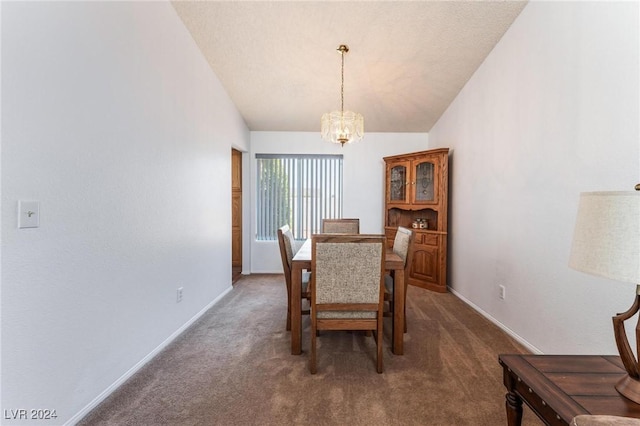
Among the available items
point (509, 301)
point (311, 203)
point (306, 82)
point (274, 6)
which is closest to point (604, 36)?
point (509, 301)

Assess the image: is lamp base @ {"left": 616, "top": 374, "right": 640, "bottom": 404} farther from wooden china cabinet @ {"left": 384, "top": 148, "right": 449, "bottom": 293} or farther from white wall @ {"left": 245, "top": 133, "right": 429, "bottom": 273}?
white wall @ {"left": 245, "top": 133, "right": 429, "bottom": 273}

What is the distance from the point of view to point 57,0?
139cm

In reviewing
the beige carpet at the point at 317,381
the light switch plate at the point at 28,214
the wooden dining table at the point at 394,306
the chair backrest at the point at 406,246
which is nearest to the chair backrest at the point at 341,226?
the chair backrest at the point at 406,246

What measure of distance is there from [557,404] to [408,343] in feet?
5.43

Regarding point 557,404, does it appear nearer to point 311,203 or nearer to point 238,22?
point 238,22

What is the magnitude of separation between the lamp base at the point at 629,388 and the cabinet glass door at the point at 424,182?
3254mm

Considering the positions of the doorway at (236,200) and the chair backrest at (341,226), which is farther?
the doorway at (236,200)

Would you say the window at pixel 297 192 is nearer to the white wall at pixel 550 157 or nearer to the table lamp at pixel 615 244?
the white wall at pixel 550 157

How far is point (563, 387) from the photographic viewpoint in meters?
0.93

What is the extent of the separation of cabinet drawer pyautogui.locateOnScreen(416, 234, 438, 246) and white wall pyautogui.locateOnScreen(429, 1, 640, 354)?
58 cm

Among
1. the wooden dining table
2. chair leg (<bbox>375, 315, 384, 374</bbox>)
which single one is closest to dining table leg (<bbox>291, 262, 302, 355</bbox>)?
the wooden dining table

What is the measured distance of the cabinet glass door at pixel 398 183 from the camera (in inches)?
174

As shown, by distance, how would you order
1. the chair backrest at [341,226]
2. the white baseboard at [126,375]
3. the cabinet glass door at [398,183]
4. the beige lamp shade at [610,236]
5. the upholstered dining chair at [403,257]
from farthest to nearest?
1. the cabinet glass door at [398,183]
2. the chair backrest at [341,226]
3. the upholstered dining chair at [403,257]
4. the white baseboard at [126,375]
5. the beige lamp shade at [610,236]

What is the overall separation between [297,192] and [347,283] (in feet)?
10.2
